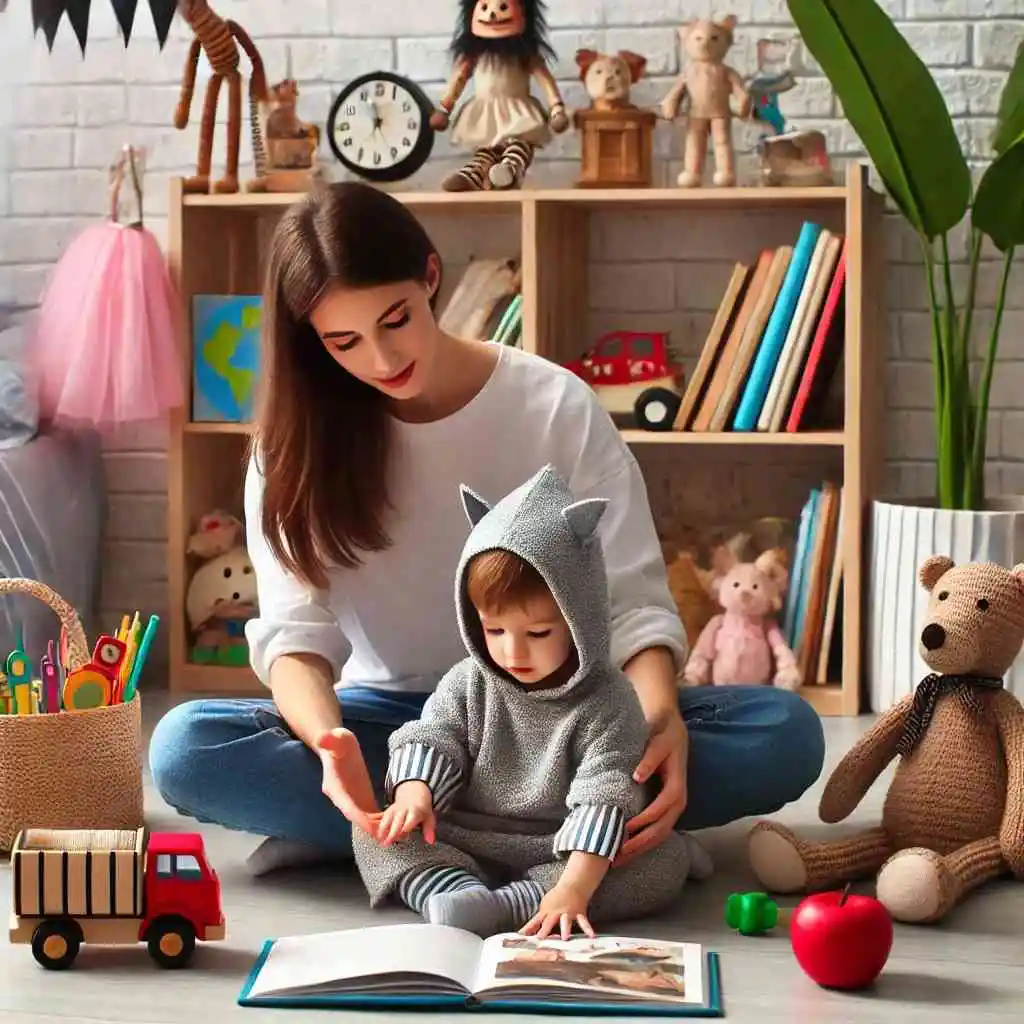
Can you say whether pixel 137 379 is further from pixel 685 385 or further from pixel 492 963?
pixel 492 963

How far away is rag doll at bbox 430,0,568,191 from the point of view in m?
2.91

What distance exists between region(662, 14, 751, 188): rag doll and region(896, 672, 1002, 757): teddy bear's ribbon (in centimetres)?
121

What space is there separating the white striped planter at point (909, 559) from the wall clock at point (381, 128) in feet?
3.18

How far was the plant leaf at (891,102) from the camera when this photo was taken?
8.43 ft

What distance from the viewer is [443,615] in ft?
6.56

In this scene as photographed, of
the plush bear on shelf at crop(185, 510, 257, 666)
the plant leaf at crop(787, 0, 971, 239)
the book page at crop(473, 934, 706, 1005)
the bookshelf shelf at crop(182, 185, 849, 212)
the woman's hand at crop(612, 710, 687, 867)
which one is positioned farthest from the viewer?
the plush bear on shelf at crop(185, 510, 257, 666)

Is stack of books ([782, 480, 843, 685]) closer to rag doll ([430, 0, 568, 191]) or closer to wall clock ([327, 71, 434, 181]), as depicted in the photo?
rag doll ([430, 0, 568, 191])

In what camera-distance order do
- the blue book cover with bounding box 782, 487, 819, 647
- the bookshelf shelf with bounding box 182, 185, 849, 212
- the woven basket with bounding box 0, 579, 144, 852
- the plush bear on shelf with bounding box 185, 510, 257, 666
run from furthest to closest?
the plush bear on shelf with bounding box 185, 510, 257, 666 < the blue book cover with bounding box 782, 487, 819, 647 < the bookshelf shelf with bounding box 182, 185, 849, 212 < the woven basket with bounding box 0, 579, 144, 852

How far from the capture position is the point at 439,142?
3123 mm

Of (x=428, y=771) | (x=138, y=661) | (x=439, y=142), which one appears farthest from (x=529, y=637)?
(x=439, y=142)

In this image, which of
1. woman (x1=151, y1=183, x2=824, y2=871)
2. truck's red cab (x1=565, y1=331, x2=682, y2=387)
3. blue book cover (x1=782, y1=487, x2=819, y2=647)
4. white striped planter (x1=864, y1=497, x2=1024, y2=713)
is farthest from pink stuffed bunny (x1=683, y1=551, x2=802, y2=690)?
woman (x1=151, y1=183, x2=824, y2=871)

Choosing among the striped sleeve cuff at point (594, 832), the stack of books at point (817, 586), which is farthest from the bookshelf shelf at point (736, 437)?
the striped sleeve cuff at point (594, 832)

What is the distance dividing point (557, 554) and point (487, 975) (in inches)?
15.2

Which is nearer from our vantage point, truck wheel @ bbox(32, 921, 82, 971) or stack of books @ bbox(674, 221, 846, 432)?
truck wheel @ bbox(32, 921, 82, 971)
